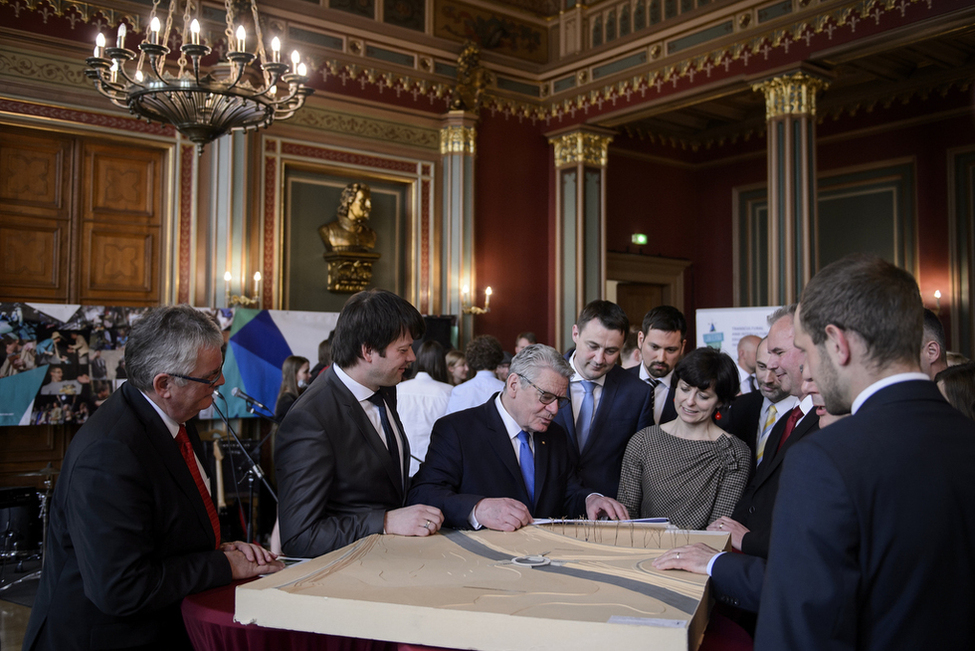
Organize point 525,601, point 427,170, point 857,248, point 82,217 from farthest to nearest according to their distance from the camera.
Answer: point 857,248, point 427,170, point 82,217, point 525,601

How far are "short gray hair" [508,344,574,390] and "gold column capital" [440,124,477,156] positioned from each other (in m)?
6.85

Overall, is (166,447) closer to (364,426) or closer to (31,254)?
(364,426)

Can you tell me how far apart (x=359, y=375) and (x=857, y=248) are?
9.27 metres

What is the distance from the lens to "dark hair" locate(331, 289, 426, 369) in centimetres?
Result: 246

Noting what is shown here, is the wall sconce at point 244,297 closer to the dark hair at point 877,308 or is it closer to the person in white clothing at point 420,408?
the person in white clothing at point 420,408

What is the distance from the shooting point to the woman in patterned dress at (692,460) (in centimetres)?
286

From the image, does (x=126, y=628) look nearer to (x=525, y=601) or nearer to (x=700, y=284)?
(x=525, y=601)

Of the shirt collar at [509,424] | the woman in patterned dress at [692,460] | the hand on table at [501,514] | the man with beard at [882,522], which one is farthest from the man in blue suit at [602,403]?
the man with beard at [882,522]

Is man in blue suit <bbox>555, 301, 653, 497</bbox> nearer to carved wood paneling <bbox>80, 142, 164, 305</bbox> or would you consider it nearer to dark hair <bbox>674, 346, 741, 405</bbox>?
dark hair <bbox>674, 346, 741, 405</bbox>

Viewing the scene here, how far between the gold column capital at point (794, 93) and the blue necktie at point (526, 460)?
6149mm

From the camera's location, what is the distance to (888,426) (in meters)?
1.32

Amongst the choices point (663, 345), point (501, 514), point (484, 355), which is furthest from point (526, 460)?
point (484, 355)

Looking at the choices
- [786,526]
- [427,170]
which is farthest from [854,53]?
[786,526]

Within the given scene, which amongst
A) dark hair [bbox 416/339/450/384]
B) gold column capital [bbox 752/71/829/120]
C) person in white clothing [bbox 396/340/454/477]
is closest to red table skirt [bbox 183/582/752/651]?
person in white clothing [bbox 396/340/454/477]
